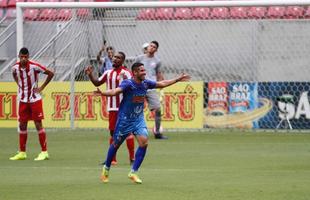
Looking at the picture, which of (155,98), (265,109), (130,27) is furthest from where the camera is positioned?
(130,27)

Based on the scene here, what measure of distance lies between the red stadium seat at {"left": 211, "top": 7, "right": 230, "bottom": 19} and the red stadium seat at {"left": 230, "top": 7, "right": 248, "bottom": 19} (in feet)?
0.55

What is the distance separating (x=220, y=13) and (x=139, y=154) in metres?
12.2

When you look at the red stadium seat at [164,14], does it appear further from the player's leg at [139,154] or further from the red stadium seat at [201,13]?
the player's leg at [139,154]

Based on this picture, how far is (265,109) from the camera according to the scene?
2341cm

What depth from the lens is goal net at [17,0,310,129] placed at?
23.4 metres

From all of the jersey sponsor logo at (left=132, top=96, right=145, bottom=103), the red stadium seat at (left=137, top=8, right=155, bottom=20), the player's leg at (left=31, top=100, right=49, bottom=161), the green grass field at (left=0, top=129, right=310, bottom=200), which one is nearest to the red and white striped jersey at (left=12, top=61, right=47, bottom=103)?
the player's leg at (left=31, top=100, right=49, bottom=161)

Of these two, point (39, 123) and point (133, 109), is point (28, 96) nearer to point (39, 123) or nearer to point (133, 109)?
point (39, 123)

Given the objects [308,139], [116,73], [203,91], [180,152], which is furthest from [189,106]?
[116,73]

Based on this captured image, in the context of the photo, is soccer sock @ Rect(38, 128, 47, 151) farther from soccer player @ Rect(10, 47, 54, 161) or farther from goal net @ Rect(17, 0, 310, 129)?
goal net @ Rect(17, 0, 310, 129)

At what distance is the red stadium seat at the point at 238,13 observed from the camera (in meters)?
23.9

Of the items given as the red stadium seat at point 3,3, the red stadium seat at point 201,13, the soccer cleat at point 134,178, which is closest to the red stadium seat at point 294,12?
the red stadium seat at point 201,13

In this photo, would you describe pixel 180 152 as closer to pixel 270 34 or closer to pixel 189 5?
pixel 189 5

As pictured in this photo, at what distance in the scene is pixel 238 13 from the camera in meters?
24.1

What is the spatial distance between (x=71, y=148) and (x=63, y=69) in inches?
238
